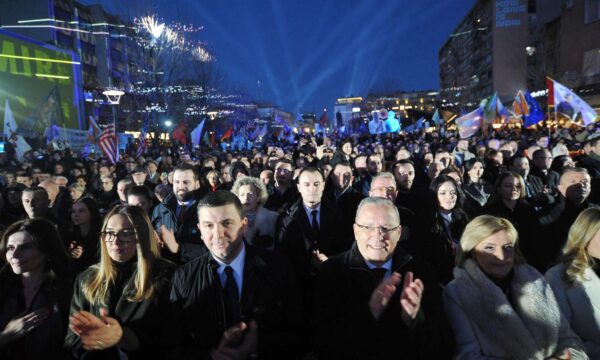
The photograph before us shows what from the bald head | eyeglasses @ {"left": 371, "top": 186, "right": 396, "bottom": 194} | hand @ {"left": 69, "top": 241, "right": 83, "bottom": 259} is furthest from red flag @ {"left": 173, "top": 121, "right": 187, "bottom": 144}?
eyeglasses @ {"left": 371, "top": 186, "right": 396, "bottom": 194}

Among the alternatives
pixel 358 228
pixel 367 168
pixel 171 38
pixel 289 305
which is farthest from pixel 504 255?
pixel 171 38

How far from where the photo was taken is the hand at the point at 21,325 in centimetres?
288

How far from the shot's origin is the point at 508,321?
2.63m

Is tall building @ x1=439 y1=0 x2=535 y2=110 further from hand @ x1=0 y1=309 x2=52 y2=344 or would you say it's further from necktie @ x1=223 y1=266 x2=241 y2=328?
hand @ x1=0 y1=309 x2=52 y2=344

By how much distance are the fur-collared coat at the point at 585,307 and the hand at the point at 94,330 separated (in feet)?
11.1

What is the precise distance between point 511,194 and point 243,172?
4.98m

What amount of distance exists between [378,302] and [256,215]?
2590 mm

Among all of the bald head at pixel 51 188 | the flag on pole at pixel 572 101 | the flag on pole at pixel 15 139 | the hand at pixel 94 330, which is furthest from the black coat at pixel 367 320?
the flag on pole at pixel 15 139

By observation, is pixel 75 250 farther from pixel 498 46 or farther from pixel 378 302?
pixel 498 46

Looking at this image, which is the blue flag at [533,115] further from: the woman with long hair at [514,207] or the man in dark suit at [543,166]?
the woman with long hair at [514,207]

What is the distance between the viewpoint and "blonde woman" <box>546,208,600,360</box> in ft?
9.78

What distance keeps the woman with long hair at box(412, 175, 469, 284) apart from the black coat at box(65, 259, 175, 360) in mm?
3019

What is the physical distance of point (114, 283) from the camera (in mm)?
3004

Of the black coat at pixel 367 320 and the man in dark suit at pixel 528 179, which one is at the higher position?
the man in dark suit at pixel 528 179
